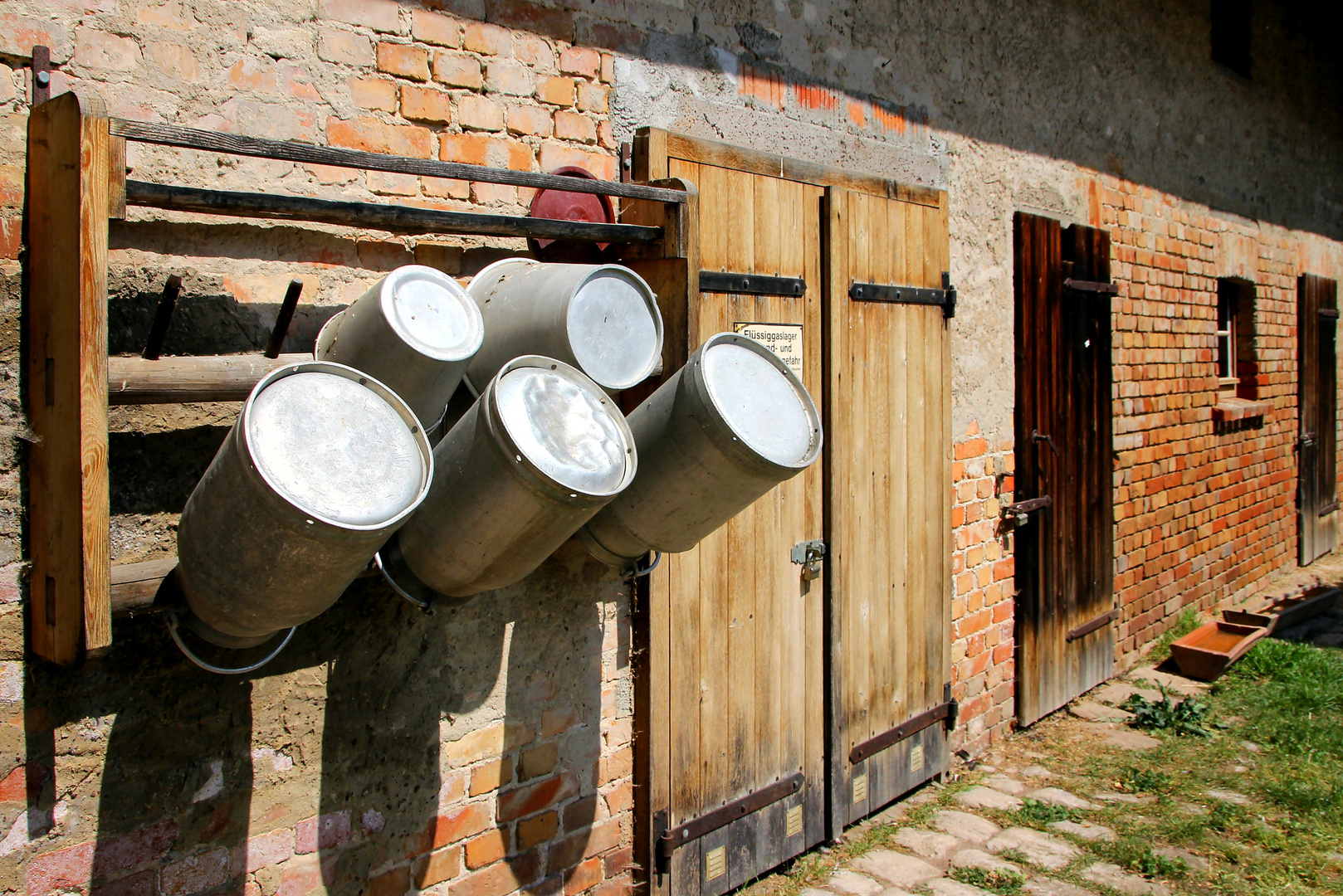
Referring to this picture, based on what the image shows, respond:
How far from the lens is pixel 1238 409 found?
6234 millimetres

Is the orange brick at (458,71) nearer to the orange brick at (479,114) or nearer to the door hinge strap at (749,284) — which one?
the orange brick at (479,114)

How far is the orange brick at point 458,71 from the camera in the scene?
7.99 ft

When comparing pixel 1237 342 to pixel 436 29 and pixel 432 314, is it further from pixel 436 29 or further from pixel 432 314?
pixel 432 314

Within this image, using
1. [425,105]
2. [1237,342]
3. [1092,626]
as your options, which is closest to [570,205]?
[425,105]

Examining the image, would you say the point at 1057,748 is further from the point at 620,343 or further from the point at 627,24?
the point at 627,24

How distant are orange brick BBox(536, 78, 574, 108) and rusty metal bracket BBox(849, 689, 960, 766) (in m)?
2.37

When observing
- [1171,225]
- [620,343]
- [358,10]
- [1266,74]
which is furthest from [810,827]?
[1266,74]

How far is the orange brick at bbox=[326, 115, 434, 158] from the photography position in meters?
2.26

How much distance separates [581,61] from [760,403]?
1177 millimetres

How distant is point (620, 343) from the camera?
7.38ft

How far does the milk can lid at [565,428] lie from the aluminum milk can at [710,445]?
14 cm

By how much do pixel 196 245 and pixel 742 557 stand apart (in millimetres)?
1762

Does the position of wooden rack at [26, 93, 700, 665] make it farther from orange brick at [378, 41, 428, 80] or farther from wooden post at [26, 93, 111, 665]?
orange brick at [378, 41, 428, 80]

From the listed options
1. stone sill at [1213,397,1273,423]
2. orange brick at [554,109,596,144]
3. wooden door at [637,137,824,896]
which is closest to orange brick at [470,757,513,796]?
orange brick at [554,109,596,144]
